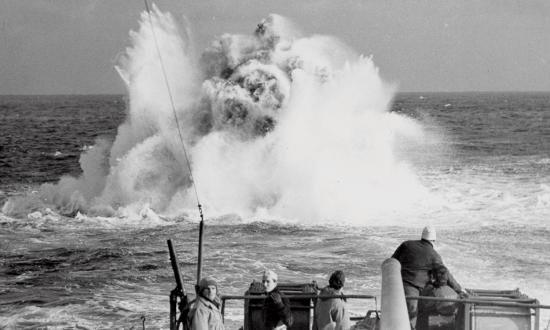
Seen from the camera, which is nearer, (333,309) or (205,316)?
(205,316)

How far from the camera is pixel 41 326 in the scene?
14516mm

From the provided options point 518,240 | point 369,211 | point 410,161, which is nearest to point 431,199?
point 369,211

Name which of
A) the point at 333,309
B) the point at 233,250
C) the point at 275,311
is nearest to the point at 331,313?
the point at 333,309

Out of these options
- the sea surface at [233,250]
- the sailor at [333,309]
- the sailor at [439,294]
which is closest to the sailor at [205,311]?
the sailor at [333,309]

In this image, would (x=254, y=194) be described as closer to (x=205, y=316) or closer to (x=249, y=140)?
(x=249, y=140)

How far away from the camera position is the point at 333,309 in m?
8.23

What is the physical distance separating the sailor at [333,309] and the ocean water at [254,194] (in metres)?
9.00

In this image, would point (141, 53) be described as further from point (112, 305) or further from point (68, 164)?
point (68, 164)

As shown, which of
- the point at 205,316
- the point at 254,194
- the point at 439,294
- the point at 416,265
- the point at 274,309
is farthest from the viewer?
the point at 254,194

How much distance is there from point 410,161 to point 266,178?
54.1ft

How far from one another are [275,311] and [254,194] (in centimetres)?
2119

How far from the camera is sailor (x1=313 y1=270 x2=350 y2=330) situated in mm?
8218

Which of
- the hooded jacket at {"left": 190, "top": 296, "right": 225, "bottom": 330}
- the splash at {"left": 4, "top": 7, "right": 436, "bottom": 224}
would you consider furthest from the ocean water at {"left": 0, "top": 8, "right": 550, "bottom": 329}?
the hooded jacket at {"left": 190, "top": 296, "right": 225, "bottom": 330}

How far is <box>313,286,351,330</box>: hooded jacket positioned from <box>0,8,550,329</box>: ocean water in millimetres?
8988
